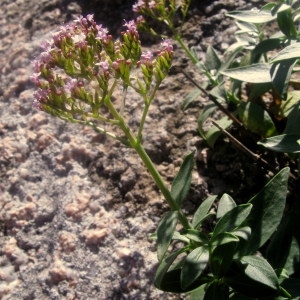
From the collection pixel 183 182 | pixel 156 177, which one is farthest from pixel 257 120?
pixel 156 177

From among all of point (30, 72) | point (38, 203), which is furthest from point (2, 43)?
point (38, 203)

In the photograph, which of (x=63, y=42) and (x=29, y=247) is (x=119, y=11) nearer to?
(x=63, y=42)

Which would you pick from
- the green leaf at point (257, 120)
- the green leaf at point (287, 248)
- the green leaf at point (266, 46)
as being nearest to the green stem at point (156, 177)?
the green leaf at point (287, 248)

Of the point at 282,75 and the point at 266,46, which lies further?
the point at 266,46

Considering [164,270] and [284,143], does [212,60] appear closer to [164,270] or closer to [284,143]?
[284,143]

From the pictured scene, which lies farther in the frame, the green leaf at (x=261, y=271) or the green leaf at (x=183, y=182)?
the green leaf at (x=183, y=182)

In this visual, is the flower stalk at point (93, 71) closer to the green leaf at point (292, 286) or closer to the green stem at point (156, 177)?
the green stem at point (156, 177)
